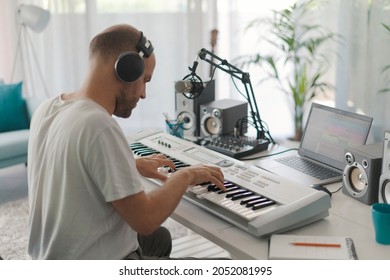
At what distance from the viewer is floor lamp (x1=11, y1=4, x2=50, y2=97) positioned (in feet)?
13.3

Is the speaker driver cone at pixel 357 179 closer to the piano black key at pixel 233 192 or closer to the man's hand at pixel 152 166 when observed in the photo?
the piano black key at pixel 233 192

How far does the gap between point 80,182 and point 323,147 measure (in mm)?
1026

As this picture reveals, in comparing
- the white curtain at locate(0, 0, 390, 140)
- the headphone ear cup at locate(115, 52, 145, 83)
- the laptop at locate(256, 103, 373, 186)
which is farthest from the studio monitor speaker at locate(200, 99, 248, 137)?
the white curtain at locate(0, 0, 390, 140)

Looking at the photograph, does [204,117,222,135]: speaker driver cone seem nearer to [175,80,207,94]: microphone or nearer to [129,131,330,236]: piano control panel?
[175,80,207,94]: microphone

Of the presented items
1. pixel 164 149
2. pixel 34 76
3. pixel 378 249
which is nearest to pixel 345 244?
pixel 378 249

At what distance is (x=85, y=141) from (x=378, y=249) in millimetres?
782

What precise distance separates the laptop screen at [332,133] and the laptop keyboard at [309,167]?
0.03m

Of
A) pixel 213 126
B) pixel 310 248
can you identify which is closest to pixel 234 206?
pixel 310 248

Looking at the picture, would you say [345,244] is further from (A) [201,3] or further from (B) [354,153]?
(A) [201,3]

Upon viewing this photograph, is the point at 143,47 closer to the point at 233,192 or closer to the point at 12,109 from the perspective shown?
the point at 233,192

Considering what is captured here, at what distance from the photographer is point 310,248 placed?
4.33 feet

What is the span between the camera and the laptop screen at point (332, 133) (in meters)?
1.83

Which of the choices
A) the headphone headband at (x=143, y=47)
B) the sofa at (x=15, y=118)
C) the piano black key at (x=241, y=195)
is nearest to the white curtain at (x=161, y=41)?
the sofa at (x=15, y=118)

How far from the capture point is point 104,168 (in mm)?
1271
